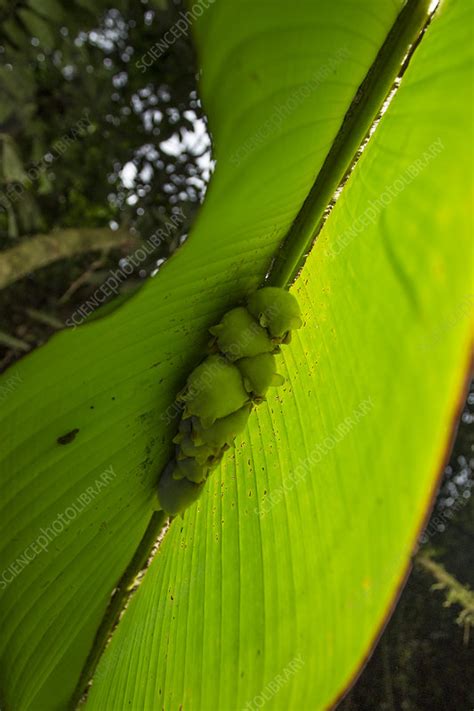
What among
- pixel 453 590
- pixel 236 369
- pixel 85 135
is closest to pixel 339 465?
pixel 236 369

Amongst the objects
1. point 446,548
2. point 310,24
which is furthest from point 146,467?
point 446,548

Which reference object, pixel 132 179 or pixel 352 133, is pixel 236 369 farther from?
pixel 132 179

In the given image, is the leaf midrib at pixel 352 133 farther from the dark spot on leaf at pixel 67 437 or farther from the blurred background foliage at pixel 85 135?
the blurred background foliage at pixel 85 135

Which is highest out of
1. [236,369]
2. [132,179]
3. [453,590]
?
[132,179]

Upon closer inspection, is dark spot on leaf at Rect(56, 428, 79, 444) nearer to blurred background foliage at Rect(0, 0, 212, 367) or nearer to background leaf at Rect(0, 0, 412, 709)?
background leaf at Rect(0, 0, 412, 709)

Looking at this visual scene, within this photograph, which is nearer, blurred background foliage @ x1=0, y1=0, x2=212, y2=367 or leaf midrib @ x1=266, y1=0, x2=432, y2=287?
leaf midrib @ x1=266, y1=0, x2=432, y2=287

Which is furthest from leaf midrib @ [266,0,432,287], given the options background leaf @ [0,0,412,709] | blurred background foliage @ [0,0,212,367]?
blurred background foliage @ [0,0,212,367]

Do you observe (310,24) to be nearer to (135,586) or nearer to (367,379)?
(367,379)
